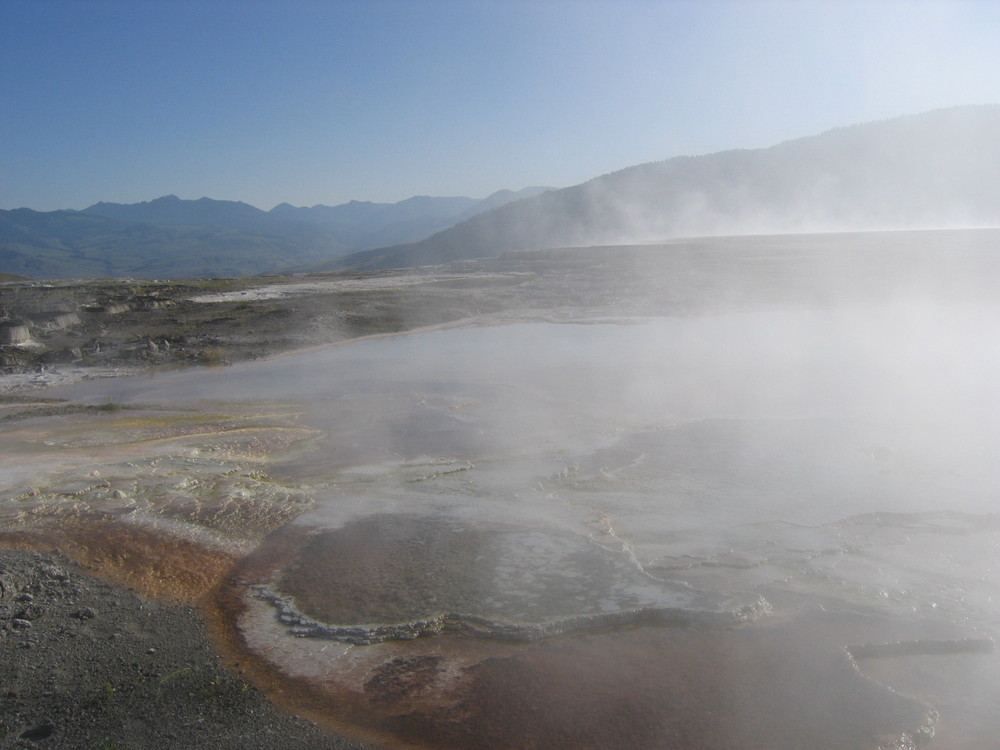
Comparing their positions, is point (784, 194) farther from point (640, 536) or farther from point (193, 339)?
point (640, 536)

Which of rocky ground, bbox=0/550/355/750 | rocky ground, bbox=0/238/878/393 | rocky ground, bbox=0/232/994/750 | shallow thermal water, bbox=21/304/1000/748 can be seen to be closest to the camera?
rocky ground, bbox=0/550/355/750

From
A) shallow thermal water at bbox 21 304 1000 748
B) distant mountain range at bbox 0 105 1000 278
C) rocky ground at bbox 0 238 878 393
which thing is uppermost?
distant mountain range at bbox 0 105 1000 278

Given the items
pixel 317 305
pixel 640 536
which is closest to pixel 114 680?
pixel 640 536

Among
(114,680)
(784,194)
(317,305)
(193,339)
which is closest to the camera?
(114,680)

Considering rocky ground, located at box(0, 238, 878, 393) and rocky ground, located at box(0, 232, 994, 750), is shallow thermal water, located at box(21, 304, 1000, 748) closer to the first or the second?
rocky ground, located at box(0, 232, 994, 750)

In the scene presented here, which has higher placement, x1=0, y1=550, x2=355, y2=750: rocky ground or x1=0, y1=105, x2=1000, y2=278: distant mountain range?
x1=0, y1=105, x2=1000, y2=278: distant mountain range

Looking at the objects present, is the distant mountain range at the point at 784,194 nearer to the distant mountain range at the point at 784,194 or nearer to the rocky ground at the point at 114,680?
the distant mountain range at the point at 784,194

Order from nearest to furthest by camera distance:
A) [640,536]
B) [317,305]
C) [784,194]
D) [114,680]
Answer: [114,680], [640,536], [317,305], [784,194]

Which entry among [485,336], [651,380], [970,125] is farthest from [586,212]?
[651,380]

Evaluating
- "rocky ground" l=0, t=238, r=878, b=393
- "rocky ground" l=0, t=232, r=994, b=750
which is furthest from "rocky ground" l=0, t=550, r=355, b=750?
"rocky ground" l=0, t=238, r=878, b=393
